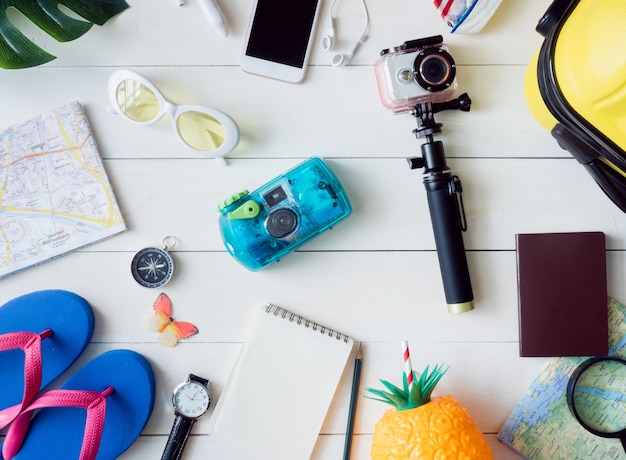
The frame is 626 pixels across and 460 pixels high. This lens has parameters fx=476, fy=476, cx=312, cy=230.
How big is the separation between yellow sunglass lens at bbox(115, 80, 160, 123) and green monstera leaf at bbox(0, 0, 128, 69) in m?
0.10

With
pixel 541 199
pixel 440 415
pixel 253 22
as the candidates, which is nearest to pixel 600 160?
pixel 541 199

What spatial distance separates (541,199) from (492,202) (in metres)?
0.07

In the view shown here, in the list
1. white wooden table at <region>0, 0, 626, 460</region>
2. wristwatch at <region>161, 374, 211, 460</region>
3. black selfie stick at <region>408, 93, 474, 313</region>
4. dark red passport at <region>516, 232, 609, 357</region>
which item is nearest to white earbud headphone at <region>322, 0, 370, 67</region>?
white wooden table at <region>0, 0, 626, 460</region>

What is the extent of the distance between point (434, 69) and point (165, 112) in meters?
0.36

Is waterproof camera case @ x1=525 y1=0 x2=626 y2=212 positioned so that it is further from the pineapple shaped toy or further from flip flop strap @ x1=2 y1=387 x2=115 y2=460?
flip flop strap @ x1=2 y1=387 x2=115 y2=460

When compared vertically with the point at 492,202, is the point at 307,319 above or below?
below

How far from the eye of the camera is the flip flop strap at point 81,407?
63 cm

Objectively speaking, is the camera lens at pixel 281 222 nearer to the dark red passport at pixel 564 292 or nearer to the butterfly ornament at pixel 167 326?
the butterfly ornament at pixel 167 326

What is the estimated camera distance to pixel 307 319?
69cm

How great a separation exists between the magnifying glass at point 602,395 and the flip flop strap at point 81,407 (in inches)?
25.4

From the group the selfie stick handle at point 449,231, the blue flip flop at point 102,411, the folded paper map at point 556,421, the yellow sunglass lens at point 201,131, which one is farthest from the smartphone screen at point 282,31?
the folded paper map at point 556,421

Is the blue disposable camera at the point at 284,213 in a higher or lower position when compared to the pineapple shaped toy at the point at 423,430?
higher

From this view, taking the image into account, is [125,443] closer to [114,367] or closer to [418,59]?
[114,367]

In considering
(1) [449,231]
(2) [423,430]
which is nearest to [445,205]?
(1) [449,231]
